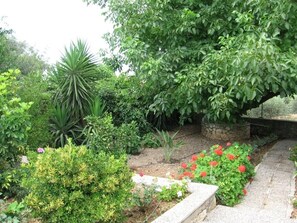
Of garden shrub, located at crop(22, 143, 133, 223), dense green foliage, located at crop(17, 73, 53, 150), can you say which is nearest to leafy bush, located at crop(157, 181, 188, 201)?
garden shrub, located at crop(22, 143, 133, 223)

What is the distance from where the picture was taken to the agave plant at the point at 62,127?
6.55 metres

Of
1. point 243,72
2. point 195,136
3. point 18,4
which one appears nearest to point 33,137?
point 243,72

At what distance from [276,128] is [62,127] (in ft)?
21.2

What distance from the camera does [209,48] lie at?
5715mm

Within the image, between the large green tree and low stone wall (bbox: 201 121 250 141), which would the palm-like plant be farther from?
low stone wall (bbox: 201 121 250 141)

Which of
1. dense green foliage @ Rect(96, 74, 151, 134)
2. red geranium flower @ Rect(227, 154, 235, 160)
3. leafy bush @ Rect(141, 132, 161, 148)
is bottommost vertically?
leafy bush @ Rect(141, 132, 161, 148)

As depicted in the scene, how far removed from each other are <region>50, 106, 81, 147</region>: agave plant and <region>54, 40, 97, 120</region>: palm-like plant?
0.61ft

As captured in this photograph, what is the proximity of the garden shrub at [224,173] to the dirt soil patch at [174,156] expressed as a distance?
655mm

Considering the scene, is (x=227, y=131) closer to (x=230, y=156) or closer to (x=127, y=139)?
(x=127, y=139)

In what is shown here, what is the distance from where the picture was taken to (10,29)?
28.5 ft

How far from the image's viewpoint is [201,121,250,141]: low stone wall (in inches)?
319

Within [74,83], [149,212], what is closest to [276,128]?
[74,83]

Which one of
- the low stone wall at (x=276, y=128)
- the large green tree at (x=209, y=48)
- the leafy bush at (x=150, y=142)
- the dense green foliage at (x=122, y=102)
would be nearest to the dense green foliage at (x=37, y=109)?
the dense green foliage at (x=122, y=102)

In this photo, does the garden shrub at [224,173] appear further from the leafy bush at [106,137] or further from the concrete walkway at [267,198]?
the leafy bush at [106,137]
